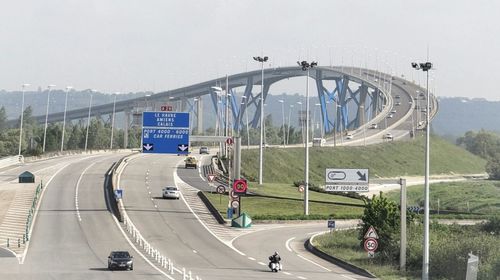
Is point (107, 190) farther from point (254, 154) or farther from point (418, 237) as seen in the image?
point (254, 154)

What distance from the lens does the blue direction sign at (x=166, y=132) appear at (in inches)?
2813

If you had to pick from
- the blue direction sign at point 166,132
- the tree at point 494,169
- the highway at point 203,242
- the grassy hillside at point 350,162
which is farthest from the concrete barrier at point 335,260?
the tree at point 494,169

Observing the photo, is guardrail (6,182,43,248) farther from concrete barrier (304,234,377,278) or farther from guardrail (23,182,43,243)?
concrete barrier (304,234,377,278)

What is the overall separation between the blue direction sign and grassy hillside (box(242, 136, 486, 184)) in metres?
61.1

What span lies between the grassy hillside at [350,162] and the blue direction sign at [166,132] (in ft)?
200

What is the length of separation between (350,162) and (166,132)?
10023 cm

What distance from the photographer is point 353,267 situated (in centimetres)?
5100

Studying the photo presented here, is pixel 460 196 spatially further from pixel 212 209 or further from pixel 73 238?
pixel 73 238

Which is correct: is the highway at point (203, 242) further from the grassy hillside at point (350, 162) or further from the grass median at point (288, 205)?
the grassy hillside at point (350, 162)

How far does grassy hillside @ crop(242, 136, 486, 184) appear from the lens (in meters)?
150

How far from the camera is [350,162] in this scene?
168500mm

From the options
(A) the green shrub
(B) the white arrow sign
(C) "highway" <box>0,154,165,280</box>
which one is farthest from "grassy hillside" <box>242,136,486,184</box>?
(B) the white arrow sign

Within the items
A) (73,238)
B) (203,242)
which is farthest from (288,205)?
(73,238)

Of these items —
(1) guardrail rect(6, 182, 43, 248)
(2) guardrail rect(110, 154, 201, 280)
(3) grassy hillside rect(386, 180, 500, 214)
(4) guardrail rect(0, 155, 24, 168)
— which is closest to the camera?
(2) guardrail rect(110, 154, 201, 280)
